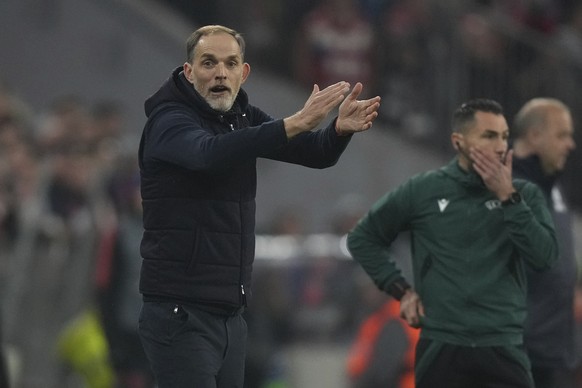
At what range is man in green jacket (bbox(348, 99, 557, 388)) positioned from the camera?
302 inches

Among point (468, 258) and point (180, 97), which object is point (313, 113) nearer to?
point (180, 97)

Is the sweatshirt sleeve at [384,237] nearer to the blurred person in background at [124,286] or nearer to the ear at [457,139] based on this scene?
the ear at [457,139]

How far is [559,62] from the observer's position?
1570 cm

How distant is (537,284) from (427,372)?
115cm

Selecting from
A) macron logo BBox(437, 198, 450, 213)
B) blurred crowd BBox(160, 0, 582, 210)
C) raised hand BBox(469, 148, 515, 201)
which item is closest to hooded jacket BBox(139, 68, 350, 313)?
raised hand BBox(469, 148, 515, 201)

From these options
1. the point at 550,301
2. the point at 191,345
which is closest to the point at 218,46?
the point at 191,345

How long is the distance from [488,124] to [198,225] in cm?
180

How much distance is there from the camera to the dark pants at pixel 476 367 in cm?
765

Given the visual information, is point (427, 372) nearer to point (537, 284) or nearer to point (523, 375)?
point (523, 375)

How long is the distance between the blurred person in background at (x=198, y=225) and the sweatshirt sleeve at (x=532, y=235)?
3.61 feet

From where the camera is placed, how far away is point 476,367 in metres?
7.66

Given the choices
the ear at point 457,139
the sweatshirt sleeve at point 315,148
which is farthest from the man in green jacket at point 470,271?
the sweatshirt sleeve at point 315,148

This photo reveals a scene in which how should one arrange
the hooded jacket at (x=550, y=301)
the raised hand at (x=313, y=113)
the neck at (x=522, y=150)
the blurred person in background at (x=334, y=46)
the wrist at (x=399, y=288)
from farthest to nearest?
the blurred person in background at (x=334, y=46)
the neck at (x=522, y=150)
the hooded jacket at (x=550, y=301)
the wrist at (x=399, y=288)
the raised hand at (x=313, y=113)

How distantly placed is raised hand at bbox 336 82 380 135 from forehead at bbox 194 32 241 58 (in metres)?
0.51
